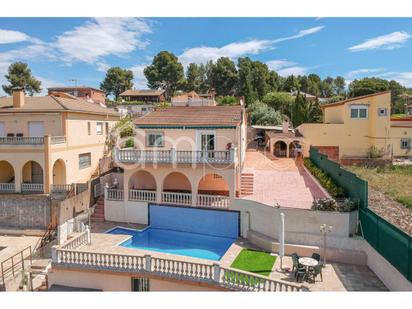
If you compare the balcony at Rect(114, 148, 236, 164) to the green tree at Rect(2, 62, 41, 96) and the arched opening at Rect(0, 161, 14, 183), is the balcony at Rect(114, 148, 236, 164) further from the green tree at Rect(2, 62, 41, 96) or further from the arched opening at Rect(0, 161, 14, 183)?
the green tree at Rect(2, 62, 41, 96)

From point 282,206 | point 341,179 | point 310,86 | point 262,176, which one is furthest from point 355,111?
point 310,86

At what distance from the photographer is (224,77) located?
86625 mm

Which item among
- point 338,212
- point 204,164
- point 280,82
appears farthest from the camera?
point 280,82

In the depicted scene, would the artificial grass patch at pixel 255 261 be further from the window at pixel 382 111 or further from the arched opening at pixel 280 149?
the window at pixel 382 111

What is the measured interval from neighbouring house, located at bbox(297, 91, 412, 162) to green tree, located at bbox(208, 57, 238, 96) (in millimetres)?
48990

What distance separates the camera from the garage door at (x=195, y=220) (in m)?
20.3

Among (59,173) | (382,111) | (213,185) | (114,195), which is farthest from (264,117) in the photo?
(114,195)

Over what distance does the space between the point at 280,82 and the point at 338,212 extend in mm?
82484

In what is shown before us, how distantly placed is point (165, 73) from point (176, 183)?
71.3 m

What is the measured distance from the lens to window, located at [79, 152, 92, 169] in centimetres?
3058
